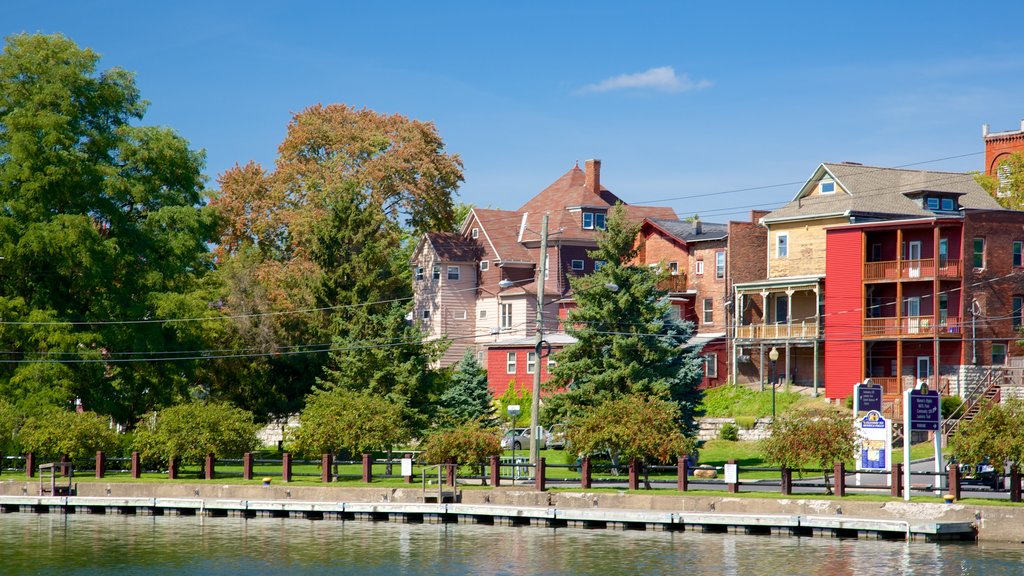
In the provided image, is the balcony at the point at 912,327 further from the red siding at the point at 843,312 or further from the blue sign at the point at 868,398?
the blue sign at the point at 868,398

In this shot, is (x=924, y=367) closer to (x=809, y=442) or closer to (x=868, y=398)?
(x=868, y=398)

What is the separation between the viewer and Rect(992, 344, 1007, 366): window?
68.8 m

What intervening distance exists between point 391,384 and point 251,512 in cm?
1904

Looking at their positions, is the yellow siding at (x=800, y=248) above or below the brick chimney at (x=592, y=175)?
below

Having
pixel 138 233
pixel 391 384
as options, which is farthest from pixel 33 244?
pixel 391 384

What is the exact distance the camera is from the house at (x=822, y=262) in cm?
7056

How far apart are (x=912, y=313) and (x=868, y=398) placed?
26.4 meters

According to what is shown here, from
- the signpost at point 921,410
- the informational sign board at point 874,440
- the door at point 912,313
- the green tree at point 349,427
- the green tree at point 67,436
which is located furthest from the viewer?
the door at point 912,313

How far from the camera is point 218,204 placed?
88.2 meters

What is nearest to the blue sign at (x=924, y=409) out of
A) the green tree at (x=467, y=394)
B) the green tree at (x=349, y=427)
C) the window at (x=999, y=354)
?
the green tree at (x=349, y=427)

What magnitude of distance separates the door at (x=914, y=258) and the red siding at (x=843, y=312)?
2.53 metres

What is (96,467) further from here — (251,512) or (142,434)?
(251,512)

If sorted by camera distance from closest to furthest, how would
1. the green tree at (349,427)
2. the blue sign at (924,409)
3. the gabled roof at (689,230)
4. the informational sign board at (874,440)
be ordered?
the blue sign at (924,409)
the informational sign board at (874,440)
the green tree at (349,427)
the gabled roof at (689,230)

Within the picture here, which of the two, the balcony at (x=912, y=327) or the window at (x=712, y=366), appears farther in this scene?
the window at (x=712, y=366)
